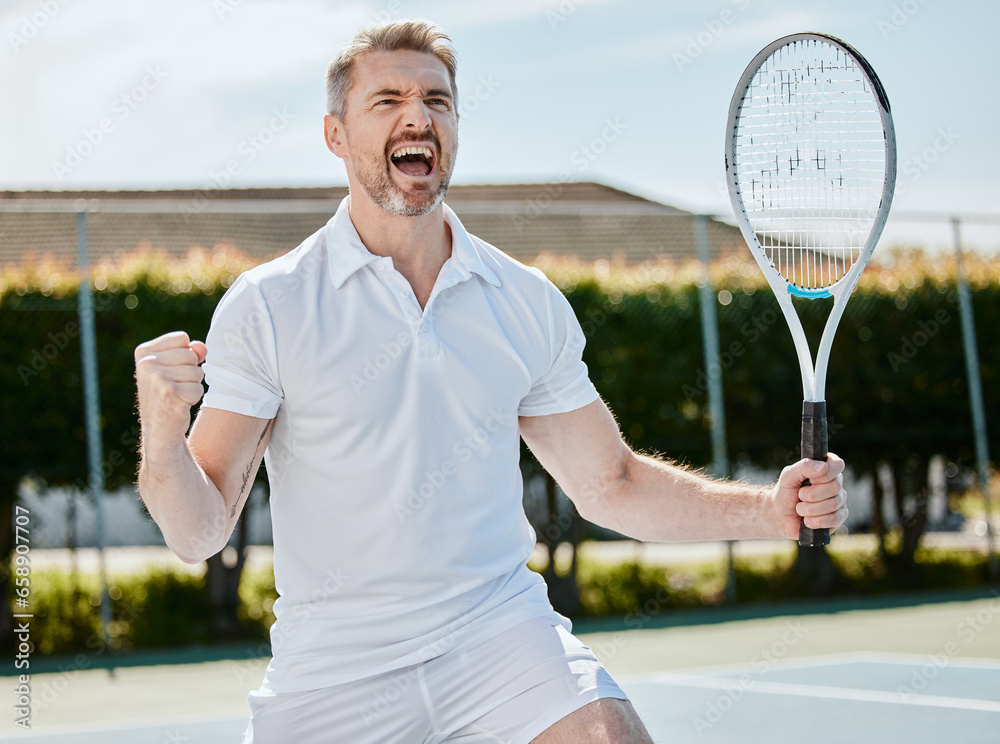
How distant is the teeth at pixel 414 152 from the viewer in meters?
2.53

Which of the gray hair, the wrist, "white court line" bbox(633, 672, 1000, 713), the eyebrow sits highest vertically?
the gray hair

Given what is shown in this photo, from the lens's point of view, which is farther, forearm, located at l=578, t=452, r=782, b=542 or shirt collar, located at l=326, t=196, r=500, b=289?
forearm, located at l=578, t=452, r=782, b=542

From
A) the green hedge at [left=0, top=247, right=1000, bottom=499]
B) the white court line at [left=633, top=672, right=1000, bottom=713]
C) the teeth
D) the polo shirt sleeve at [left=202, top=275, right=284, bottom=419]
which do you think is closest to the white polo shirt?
the polo shirt sleeve at [left=202, top=275, right=284, bottom=419]

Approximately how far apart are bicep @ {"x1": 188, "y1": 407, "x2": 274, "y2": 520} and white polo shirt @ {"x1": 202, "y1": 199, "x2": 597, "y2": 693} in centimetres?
3

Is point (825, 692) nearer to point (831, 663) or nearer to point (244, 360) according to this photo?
point (831, 663)

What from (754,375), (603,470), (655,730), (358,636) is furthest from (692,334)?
(358,636)

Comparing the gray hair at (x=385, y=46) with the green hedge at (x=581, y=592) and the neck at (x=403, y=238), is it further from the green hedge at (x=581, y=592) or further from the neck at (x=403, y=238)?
the green hedge at (x=581, y=592)

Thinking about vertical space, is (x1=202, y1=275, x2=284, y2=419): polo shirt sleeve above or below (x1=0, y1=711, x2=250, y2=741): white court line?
above

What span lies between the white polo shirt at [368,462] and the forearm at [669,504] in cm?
34

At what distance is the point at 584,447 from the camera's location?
9.19ft

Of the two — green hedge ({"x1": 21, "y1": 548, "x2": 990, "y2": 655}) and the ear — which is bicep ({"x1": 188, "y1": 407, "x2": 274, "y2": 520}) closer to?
the ear

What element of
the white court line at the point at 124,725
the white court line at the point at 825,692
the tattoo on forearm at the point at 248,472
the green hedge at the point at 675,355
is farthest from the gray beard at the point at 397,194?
the green hedge at the point at 675,355

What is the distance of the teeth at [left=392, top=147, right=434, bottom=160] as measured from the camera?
253cm

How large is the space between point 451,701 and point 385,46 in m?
1.39
